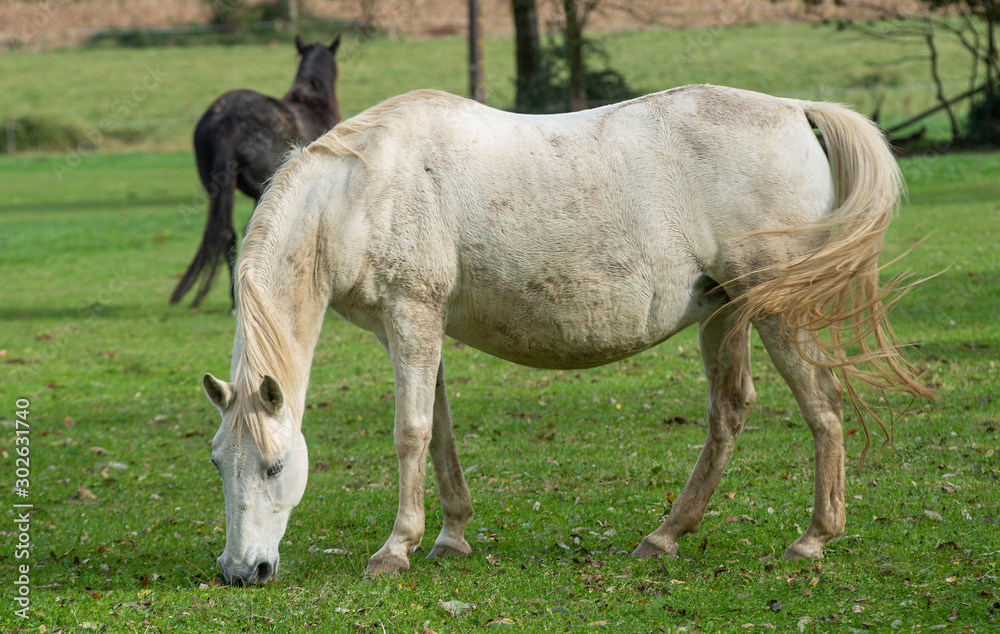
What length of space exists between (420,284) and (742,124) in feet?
5.64

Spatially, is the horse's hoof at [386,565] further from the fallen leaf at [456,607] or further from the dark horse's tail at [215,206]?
the dark horse's tail at [215,206]

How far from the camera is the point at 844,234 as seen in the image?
3.99 m

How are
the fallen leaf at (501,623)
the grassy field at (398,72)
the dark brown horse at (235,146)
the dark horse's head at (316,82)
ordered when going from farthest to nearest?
the grassy field at (398,72), the dark horse's head at (316,82), the dark brown horse at (235,146), the fallen leaf at (501,623)

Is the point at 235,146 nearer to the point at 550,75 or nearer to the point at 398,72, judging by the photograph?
the point at 550,75

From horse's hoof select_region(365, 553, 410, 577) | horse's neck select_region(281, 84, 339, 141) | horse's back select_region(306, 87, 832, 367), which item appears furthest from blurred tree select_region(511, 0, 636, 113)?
horse's hoof select_region(365, 553, 410, 577)

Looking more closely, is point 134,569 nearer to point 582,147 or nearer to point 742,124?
point 582,147

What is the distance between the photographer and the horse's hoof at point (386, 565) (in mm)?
4148

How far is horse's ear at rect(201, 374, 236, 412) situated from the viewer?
3787 mm

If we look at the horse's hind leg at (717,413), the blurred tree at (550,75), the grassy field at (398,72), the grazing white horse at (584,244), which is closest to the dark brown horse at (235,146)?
the grazing white horse at (584,244)

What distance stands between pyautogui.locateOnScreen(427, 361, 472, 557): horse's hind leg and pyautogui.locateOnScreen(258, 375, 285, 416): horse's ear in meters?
0.96

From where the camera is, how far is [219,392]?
12.6 ft

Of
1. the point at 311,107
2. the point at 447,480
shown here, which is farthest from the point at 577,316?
the point at 311,107

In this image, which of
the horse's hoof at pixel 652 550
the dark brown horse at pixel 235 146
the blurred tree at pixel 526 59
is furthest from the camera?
the blurred tree at pixel 526 59

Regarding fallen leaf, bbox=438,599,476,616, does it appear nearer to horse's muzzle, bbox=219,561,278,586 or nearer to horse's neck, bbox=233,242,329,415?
horse's muzzle, bbox=219,561,278,586
